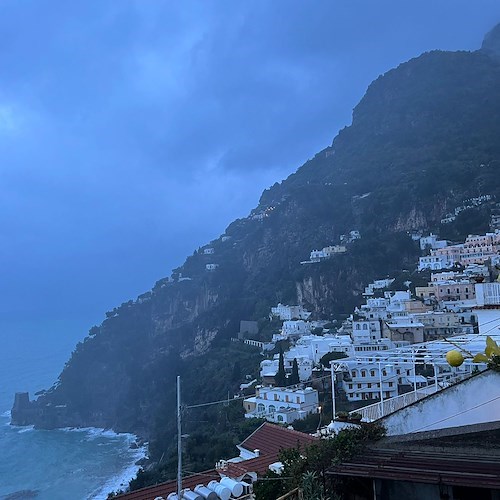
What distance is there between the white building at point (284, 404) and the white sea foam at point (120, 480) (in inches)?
496

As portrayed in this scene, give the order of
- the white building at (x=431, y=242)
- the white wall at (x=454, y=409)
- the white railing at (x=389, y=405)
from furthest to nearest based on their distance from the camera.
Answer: the white building at (x=431, y=242), the white railing at (x=389, y=405), the white wall at (x=454, y=409)

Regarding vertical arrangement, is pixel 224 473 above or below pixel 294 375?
above

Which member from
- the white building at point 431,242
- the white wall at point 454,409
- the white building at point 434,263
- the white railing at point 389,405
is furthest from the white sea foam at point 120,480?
the white building at point 431,242

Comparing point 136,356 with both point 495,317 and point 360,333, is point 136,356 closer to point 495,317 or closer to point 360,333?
point 360,333

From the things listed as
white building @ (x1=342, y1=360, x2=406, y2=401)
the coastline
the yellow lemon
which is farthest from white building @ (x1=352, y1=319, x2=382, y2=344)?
the yellow lemon

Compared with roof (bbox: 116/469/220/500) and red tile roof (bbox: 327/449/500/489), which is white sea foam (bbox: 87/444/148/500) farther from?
red tile roof (bbox: 327/449/500/489)

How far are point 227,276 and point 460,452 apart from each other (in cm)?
9551

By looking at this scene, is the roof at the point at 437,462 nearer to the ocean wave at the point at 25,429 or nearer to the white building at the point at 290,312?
the white building at the point at 290,312

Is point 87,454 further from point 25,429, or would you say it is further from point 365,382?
point 365,382

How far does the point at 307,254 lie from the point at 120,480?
55.2m

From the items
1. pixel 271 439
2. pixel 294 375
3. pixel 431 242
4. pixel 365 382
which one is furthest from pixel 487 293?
pixel 431 242

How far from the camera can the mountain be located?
7144 cm

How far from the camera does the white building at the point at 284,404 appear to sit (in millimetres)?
33688

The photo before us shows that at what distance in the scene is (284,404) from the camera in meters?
35.2
